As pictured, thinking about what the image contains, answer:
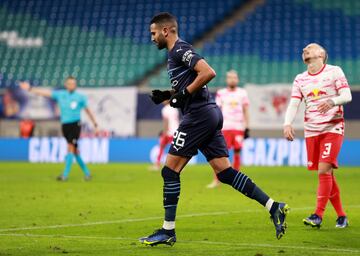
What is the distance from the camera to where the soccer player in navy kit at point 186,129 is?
7918mm

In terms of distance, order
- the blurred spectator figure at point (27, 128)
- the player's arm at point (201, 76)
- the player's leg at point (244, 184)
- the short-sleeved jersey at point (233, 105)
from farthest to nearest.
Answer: the blurred spectator figure at point (27, 128) → the short-sleeved jersey at point (233, 105) → the player's leg at point (244, 184) → the player's arm at point (201, 76)

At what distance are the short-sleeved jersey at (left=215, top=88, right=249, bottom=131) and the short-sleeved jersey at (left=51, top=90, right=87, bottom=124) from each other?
3364 millimetres

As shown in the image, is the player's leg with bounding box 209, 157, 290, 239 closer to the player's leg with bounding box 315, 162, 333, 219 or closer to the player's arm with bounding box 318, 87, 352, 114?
the player's arm with bounding box 318, 87, 352, 114

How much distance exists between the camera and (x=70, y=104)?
59.0 feet

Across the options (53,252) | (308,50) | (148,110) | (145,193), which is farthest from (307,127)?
(148,110)

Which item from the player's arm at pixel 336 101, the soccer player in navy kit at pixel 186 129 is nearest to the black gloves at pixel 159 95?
the soccer player in navy kit at pixel 186 129

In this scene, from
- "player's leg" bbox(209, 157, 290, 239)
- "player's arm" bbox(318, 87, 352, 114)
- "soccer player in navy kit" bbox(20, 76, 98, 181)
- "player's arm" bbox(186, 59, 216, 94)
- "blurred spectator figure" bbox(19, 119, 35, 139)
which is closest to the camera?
"player's arm" bbox(186, 59, 216, 94)

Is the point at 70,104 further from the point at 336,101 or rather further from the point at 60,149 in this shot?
the point at 336,101

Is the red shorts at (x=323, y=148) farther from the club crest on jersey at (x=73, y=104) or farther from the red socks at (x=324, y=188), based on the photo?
the club crest on jersey at (x=73, y=104)

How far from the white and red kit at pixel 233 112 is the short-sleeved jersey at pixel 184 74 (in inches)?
327

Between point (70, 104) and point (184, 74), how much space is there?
33.5ft

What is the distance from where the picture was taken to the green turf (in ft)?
25.0

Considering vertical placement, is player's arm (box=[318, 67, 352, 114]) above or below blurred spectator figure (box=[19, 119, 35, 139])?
above

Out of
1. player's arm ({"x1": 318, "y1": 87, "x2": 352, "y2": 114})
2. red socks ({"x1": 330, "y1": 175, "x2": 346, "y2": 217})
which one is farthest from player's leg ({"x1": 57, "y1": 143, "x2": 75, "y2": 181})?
player's arm ({"x1": 318, "y1": 87, "x2": 352, "y2": 114})
